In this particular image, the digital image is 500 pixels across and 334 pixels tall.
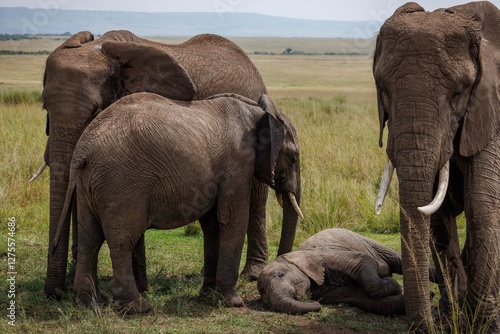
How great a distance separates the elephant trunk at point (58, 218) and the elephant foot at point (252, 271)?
5.91 feet

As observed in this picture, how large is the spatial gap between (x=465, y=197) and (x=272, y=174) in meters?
1.79

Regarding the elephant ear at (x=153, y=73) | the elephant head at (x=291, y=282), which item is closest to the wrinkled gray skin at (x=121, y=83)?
the elephant ear at (x=153, y=73)

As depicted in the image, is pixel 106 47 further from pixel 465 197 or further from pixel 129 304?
pixel 465 197

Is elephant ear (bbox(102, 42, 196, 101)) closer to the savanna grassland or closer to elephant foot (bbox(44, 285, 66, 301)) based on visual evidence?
the savanna grassland

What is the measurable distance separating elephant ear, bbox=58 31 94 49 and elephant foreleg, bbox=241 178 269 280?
1995mm

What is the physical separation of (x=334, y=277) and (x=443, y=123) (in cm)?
214

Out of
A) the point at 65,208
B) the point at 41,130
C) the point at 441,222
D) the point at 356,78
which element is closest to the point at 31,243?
the point at 65,208

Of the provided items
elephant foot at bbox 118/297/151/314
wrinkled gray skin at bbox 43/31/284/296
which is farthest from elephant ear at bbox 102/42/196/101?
elephant foot at bbox 118/297/151/314

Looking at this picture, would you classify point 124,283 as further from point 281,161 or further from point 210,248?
point 281,161

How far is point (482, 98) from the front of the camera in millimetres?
5379

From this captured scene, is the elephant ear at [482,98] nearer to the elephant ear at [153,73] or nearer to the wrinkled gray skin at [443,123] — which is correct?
the wrinkled gray skin at [443,123]

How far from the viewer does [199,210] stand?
673 cm

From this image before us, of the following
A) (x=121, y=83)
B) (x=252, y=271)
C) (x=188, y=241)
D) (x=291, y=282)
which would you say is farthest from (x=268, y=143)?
(x=188, y=241)

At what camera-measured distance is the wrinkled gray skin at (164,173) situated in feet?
20.6
